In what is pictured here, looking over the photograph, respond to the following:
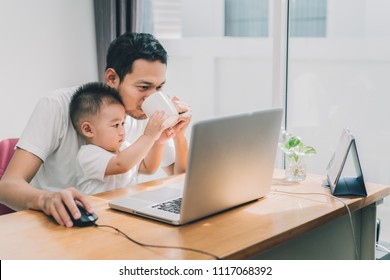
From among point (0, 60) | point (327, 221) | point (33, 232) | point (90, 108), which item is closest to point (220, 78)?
point (0, 60)

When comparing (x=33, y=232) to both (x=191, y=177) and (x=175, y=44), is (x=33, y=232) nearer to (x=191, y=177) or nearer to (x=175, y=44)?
(x=191, y=177)

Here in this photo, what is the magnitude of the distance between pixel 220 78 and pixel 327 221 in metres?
1.62

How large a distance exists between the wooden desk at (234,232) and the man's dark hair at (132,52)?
42cm

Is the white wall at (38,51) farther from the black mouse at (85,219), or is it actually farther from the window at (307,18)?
the black mouse at (85,219)

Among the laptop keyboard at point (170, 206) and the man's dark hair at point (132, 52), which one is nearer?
the laptop keyboard at point (170, 206)

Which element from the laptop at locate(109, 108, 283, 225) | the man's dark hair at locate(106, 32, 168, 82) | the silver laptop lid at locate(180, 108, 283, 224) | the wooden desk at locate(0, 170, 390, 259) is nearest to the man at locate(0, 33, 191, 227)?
the man's dark hair at locate(106, 32, 168, 82)

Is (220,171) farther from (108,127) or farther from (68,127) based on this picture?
(68,127)

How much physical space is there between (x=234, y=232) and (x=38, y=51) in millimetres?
1895

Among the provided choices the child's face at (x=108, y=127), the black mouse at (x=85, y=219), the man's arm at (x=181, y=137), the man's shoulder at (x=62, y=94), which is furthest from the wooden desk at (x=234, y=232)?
the man's shoulder at (x=62, y=94)

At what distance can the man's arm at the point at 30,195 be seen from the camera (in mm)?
1352

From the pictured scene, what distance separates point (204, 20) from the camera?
3018 mm

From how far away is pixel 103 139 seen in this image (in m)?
1.74

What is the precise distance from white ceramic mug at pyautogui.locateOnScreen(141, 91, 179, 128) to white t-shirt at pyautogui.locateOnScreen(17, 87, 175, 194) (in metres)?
0.27

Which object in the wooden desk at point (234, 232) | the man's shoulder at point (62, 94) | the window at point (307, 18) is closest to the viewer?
the wooden desk at point (234, 232)
